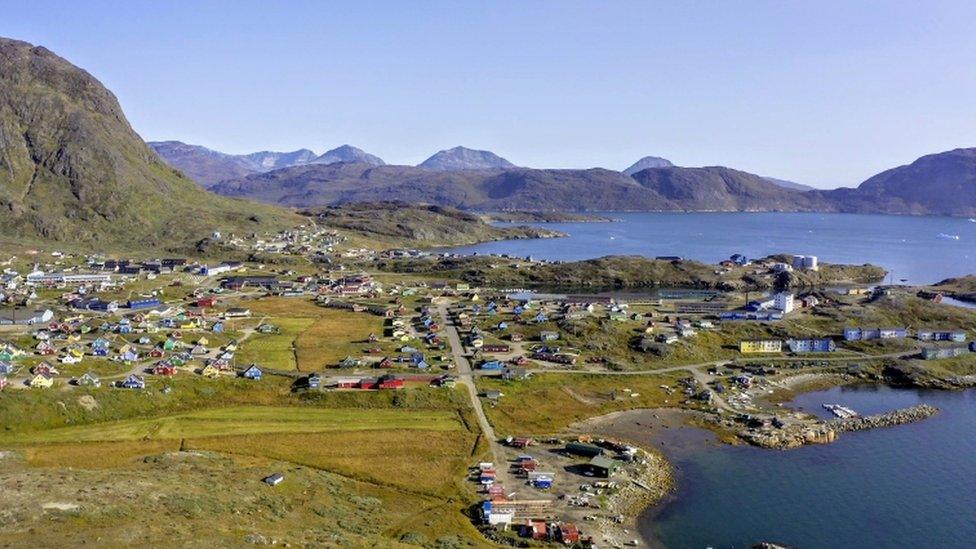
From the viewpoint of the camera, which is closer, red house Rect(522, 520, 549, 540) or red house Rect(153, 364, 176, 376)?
red house Rect(522, 520, 549, 540)

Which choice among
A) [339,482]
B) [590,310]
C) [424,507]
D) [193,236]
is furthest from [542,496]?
[193,236]

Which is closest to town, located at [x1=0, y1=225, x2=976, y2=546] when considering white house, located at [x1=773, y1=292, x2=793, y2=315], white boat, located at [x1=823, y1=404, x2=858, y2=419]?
white boat, located at [x1=823, y1=404, x2=858, y2=419]

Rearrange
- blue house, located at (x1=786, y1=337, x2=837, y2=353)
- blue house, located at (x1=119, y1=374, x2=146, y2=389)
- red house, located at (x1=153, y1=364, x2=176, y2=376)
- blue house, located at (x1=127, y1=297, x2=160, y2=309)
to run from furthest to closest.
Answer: blue house, located at (x1=127, y1=297, x2=160, y2=309), blue house, located at (x1=786, y1=337, x2=837, y2=353), red house, located at (x1=153, y1=364, x2=176, y2=376), blue house, located at (x1=119, y1=374, x2=146, y2=389)

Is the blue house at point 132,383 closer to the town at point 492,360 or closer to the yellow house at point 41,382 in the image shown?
the town at point 492,360

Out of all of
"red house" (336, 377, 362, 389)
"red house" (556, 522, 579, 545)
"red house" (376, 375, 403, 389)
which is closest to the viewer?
"red house" (556, 522, 579, 545)

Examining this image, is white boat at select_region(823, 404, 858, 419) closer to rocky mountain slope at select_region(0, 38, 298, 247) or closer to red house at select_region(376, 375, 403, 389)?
red house at select_region(376, 375, 403, 389)

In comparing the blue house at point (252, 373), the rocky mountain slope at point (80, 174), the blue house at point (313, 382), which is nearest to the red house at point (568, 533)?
the blue house at point (313, 382)

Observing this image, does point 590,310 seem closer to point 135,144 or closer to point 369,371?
point 369,371
